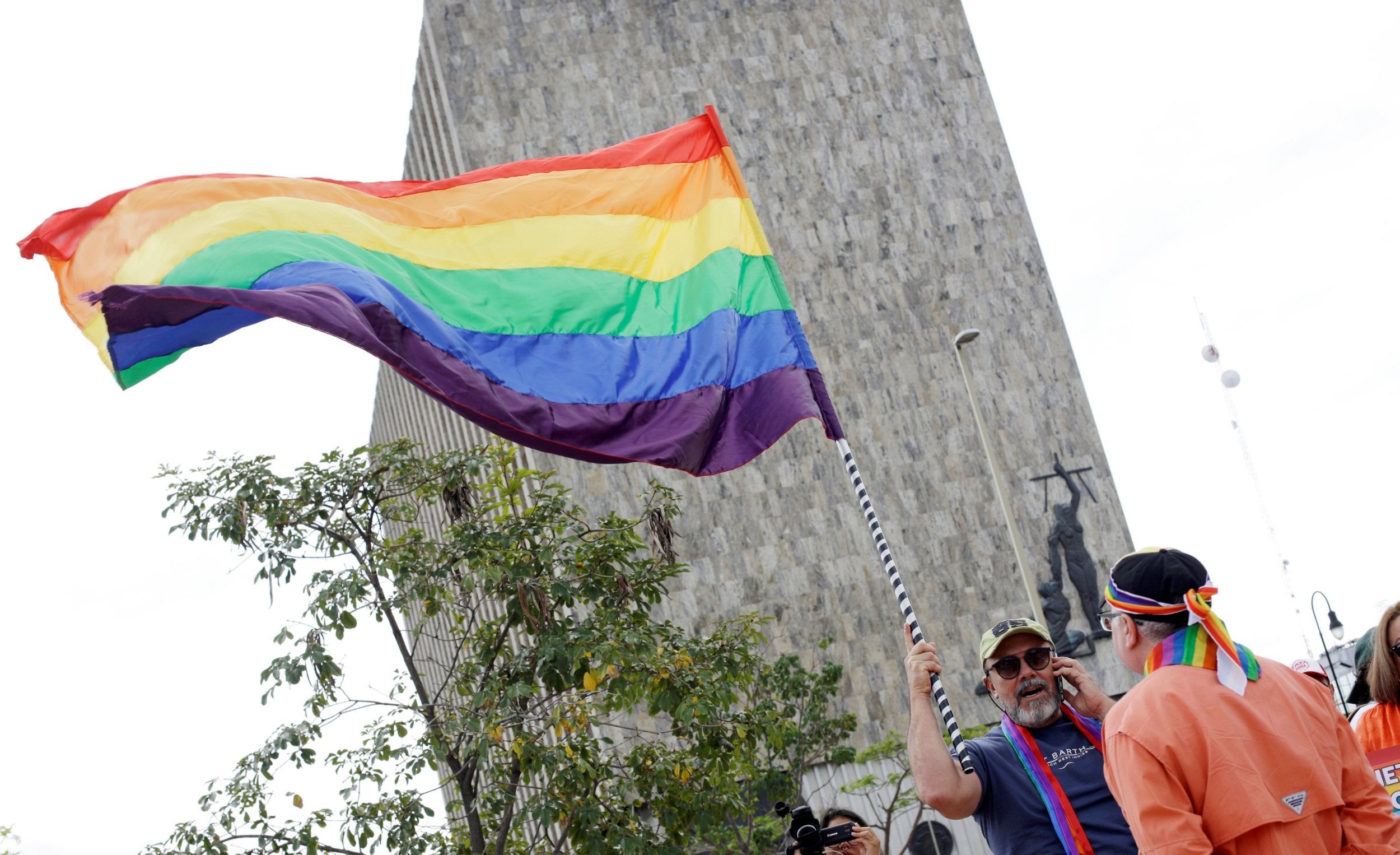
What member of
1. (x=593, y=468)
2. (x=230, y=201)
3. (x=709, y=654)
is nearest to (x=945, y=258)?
(x=593, y=468)

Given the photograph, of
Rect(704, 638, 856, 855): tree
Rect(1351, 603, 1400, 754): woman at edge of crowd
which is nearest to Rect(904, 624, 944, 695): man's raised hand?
Rect(1351, 603, 1400, 754): woman at edge of crowd

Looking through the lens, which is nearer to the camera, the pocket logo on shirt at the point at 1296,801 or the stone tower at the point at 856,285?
→ the pocket logo on shirt at the point at 1296,801

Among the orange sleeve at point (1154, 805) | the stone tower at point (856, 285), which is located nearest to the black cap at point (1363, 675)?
the orange sleeve at point (1154, 805)

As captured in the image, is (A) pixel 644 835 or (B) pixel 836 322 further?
(B) pixel 836 322

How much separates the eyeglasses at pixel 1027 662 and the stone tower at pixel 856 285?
18179 millimetres

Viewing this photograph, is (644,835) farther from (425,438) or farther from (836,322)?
(425,438)

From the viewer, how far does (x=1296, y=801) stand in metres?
3.04

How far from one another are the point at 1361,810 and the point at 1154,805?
1.81ft

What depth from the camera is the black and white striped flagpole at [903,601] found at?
3986 mm

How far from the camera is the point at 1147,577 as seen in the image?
11.0 ft

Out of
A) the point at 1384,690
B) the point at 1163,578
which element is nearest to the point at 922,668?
the point at 1163,578

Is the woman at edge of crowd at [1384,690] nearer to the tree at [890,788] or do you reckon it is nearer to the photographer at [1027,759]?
the photographer at [1027,759]

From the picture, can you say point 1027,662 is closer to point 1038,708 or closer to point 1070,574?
point 1038,708

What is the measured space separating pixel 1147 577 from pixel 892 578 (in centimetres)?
141
